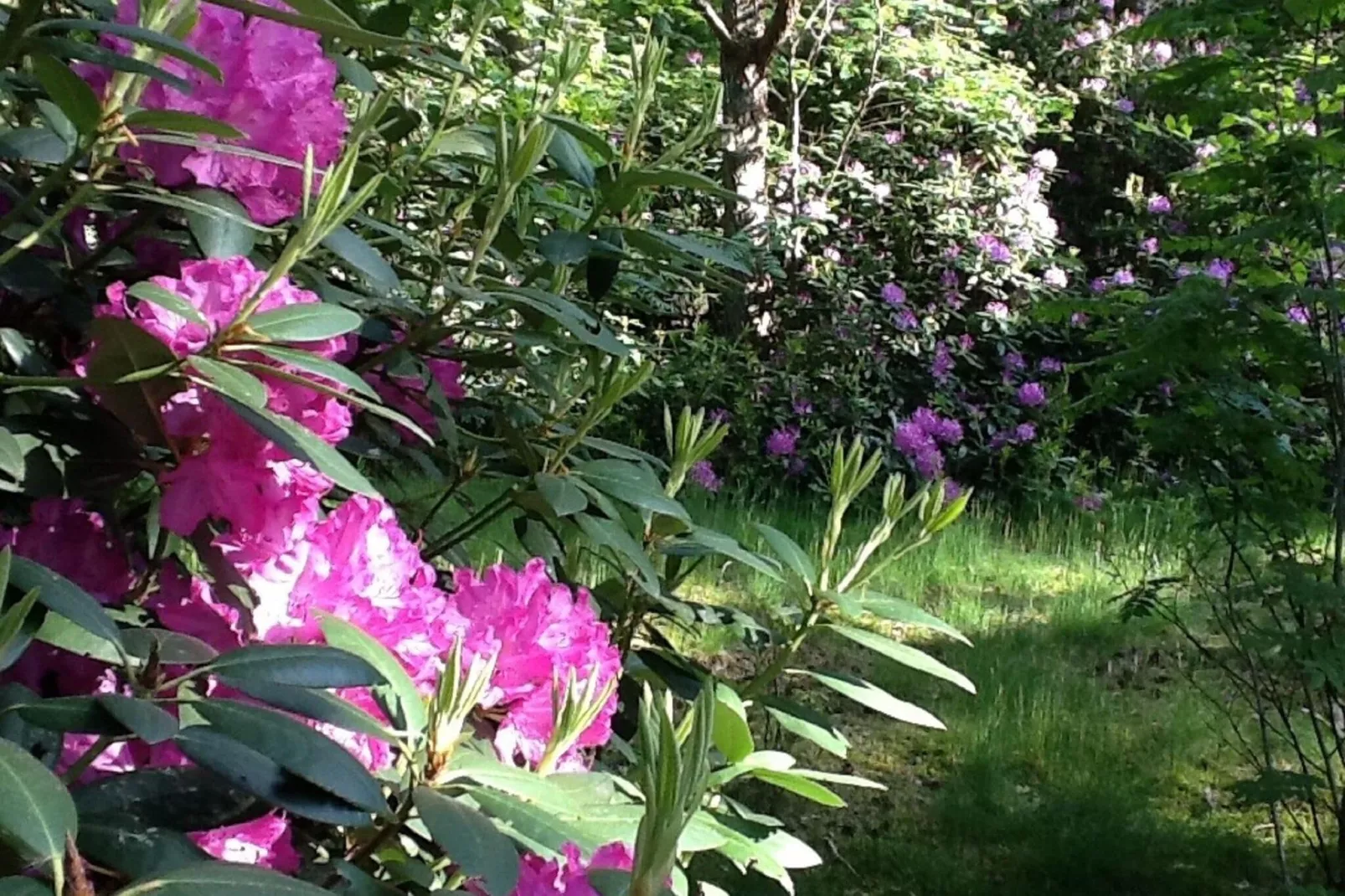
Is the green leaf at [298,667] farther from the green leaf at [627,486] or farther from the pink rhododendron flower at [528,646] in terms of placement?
the green leaf at [627,486]

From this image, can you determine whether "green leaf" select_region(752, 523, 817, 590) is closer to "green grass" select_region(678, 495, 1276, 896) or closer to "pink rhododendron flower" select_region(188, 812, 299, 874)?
"pink rhododendron flower" select_region(188, 812, 299, 874)

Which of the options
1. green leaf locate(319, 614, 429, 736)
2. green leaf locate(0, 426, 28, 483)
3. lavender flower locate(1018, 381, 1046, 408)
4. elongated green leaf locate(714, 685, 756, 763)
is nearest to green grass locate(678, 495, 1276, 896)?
lavender flower locate(1018, 381, 1046, 408)

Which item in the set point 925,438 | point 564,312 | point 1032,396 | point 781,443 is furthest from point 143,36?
point 1032,396

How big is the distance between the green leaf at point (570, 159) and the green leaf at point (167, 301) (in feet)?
1.60

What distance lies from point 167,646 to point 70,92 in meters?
0.30

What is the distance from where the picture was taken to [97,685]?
72cm

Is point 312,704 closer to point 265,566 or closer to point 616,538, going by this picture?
point 265,566

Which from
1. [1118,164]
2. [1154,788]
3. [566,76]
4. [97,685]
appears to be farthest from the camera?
[1118,164]

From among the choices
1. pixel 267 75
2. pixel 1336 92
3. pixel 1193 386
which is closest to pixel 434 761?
pixel 267 75

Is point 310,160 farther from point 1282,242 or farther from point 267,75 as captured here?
point 1282,242

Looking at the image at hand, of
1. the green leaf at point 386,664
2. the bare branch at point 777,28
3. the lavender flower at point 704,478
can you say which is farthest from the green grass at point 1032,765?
the bare branch at point 777,28

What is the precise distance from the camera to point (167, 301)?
0.64 meters

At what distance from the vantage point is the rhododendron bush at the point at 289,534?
553 millimetres

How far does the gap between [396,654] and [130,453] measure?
20 cm
